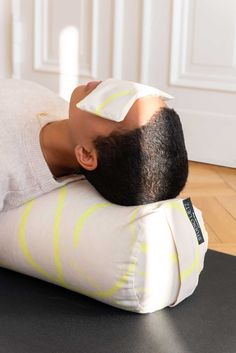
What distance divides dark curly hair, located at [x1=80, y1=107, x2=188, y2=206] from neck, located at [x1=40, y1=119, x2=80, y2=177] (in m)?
0.09

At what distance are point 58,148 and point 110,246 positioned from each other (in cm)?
21

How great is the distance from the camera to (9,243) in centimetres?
99

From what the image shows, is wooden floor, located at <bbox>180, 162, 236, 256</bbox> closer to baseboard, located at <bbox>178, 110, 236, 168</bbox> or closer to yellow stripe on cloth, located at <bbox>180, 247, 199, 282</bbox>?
baseboard, located at <bbox>178, 110, 236, 168</bbox>

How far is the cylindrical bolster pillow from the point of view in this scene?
0.88 meters

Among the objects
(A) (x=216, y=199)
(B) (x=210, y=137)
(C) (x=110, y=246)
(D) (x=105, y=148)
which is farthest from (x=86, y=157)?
(B) (x=210, y=137)

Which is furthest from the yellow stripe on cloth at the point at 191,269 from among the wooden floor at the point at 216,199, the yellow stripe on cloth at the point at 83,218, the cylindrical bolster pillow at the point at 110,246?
the wooden floor at the point at 216,199

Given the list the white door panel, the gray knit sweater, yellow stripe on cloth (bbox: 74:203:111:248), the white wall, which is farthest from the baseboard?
yellow stripe on cloth (bbox: 74:203:111:248)

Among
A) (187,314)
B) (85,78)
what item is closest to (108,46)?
(85,78)

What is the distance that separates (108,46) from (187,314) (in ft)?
4.40

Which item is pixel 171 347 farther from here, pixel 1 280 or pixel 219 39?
pixel 219 39

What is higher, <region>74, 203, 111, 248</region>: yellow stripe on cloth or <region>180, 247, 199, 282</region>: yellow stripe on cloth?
<region>74, 203, 111, 248</region>: yellow stripe on cloth

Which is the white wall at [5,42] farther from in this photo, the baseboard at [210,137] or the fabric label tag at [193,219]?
the fabric label tag at [193,219]

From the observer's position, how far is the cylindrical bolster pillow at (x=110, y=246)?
0.88 meters

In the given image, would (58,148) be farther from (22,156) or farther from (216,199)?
(216,199)
